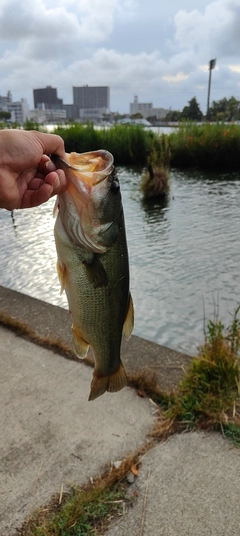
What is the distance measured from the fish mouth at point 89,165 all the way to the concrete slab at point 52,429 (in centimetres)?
181

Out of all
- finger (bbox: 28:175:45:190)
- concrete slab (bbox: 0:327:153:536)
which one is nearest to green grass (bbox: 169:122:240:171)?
concrete slab (bbox: 0:327:153:536)

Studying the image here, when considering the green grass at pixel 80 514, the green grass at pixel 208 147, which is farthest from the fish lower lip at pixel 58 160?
the green grass at pixel 208 147

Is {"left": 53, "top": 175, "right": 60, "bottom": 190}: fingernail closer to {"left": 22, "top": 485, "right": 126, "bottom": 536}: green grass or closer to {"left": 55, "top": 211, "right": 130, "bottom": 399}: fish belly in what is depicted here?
{"left": 55, "top": 211, "right": 130, "bottom": 399}: fish belly

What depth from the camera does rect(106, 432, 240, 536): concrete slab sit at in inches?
86.1

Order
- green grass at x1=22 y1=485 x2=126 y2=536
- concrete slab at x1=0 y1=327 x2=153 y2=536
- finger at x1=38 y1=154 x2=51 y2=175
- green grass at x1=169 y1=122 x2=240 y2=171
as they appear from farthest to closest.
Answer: green grass at x1=169 y1=122 x2=240 y2=171
concrete slab at x1=0 y1=327 x2=153 y2=536
green grass at x1=22 y1=485 x2=126 y2=536
finger at x1=38 y1=154 x2=51 y2=175

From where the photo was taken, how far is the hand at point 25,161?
1618 millimetres

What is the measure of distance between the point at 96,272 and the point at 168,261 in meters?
6.23

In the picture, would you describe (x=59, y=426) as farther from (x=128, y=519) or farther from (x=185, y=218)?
(x=185, y=218)

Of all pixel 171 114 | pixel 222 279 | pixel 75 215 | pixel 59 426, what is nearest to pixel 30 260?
pixel 222 279

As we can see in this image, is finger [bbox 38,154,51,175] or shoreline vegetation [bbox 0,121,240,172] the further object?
shoreline vegetation [bbox 0,121,240,172]

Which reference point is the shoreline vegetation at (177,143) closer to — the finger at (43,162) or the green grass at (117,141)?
the green grass at (117,141)

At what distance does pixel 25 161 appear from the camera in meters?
1.70

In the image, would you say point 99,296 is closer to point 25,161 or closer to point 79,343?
point 79,343

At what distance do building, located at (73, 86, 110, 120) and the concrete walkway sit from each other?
52.8m
